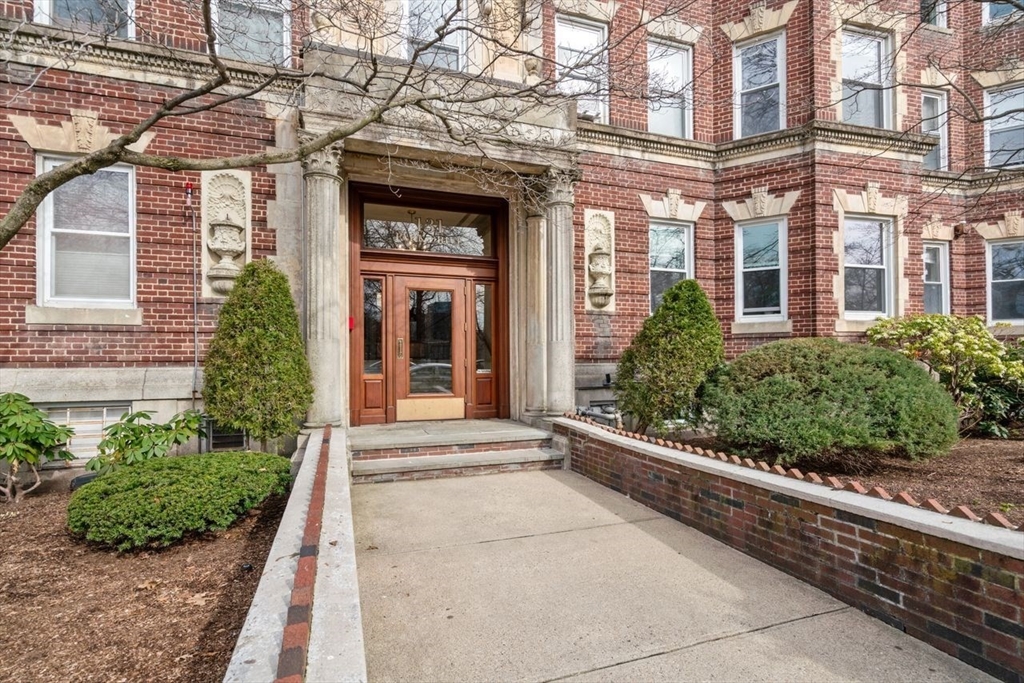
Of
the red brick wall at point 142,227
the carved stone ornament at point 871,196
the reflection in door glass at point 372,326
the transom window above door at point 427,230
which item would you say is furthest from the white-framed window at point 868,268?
the red brick wall at point 142,227

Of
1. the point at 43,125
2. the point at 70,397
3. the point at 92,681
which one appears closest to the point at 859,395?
the point at 92,681

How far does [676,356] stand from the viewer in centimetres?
623

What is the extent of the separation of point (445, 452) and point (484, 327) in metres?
2.57

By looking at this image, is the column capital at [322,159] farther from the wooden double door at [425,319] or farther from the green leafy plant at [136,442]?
the green leafy plant at [136,442]

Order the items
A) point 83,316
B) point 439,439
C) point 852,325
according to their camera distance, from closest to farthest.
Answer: point 83,316, point 439,439, point 852,325

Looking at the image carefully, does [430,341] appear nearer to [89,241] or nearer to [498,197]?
[498,197]

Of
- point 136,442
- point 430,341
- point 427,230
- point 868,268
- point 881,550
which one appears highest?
point 427,230

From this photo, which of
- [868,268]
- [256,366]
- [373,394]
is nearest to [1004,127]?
[868,268]

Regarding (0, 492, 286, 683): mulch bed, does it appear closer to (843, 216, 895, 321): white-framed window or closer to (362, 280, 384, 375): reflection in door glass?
(362, 280, 384, 375): reflection in door glass

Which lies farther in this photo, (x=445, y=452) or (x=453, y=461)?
(x=445, y=452)

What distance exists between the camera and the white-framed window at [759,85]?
934 cm

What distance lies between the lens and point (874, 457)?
5484 millimetres

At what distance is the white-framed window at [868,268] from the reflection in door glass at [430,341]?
6993 millimetres

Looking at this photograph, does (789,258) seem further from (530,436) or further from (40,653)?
(40,653)
